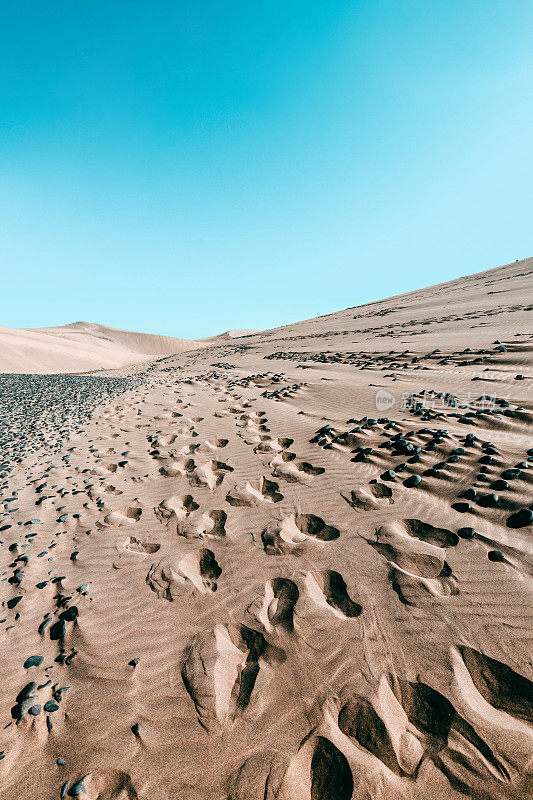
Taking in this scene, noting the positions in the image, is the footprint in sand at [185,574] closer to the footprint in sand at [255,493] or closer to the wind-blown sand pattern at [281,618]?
the wind-blown sand pattern at [281,618]

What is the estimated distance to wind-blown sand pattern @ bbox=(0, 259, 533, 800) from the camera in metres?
1.76

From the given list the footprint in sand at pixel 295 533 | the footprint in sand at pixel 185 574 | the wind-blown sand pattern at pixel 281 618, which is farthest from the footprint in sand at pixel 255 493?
A: the footprint in sand at pixel 185 574

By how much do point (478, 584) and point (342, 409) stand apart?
4.84 m

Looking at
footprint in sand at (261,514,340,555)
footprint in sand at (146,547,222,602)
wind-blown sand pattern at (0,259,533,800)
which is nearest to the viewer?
wind-blown sand pattern at (0,259,533,800)

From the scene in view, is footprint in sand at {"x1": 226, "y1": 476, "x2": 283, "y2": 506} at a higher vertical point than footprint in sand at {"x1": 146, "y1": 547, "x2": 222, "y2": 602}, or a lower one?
higher

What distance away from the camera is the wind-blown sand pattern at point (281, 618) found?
5.76 ft

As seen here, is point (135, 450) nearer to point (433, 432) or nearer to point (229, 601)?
point (229, 601)

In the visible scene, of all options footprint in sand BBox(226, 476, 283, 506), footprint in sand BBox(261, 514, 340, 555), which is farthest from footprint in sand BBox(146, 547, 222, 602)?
footprint in sand BBox(226, 476, 283, 506)

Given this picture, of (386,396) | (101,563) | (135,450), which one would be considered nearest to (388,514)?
(101,563)

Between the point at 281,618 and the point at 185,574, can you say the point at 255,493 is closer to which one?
the point at 185,574

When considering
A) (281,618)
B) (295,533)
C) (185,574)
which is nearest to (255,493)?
(295,533)

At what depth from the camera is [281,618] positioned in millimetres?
2535

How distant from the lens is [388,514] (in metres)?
3.52

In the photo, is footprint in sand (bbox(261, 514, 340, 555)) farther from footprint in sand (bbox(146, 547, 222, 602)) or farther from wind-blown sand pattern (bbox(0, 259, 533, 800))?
footprint in sand (bbox(146, 547, 222, 602))
